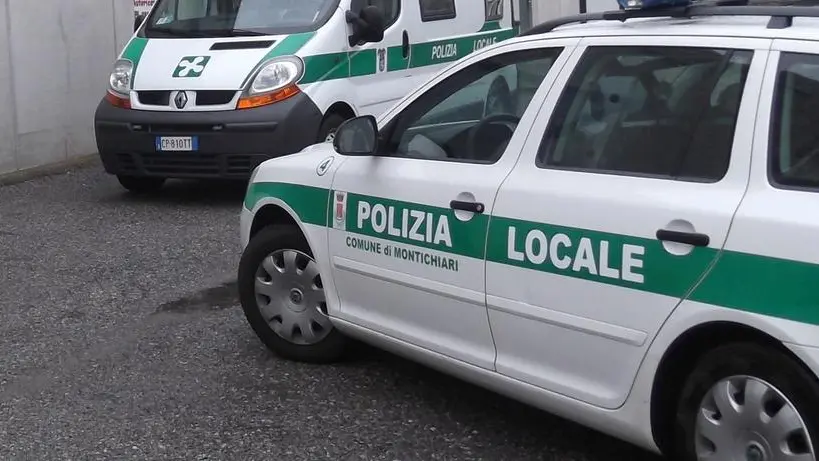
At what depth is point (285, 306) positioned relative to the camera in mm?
5719

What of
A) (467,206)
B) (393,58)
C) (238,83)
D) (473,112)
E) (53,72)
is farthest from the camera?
(53,72)

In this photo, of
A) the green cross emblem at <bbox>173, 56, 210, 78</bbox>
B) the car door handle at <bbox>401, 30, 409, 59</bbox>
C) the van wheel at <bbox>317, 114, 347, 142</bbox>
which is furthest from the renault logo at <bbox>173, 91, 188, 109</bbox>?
the car door handle at <bbox>401, 30, 409, 59</bbox>

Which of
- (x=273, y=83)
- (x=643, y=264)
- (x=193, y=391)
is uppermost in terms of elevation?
(x=273, y=83)

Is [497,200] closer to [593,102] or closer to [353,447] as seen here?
[593,102]

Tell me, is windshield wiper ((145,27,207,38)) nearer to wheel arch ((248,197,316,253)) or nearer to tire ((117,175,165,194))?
tire ((117,175,165,194))

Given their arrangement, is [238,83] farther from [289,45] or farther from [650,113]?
[650,113]

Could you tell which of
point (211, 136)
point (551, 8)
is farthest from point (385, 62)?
Answer: point (551, 8)

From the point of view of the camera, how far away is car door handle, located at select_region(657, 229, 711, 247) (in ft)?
12.2

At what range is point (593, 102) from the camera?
171 inches

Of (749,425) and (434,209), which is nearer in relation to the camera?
(749,425)

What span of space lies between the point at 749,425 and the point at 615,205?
0.82 meters

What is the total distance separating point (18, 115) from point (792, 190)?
9793mm

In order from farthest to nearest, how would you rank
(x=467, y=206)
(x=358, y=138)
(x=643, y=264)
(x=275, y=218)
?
(x=275, y=218) → (x=358, y=138) → (x=467, y=206) → (x=643, y=264)

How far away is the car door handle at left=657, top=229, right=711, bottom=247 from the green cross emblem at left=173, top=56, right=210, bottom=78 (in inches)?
255
